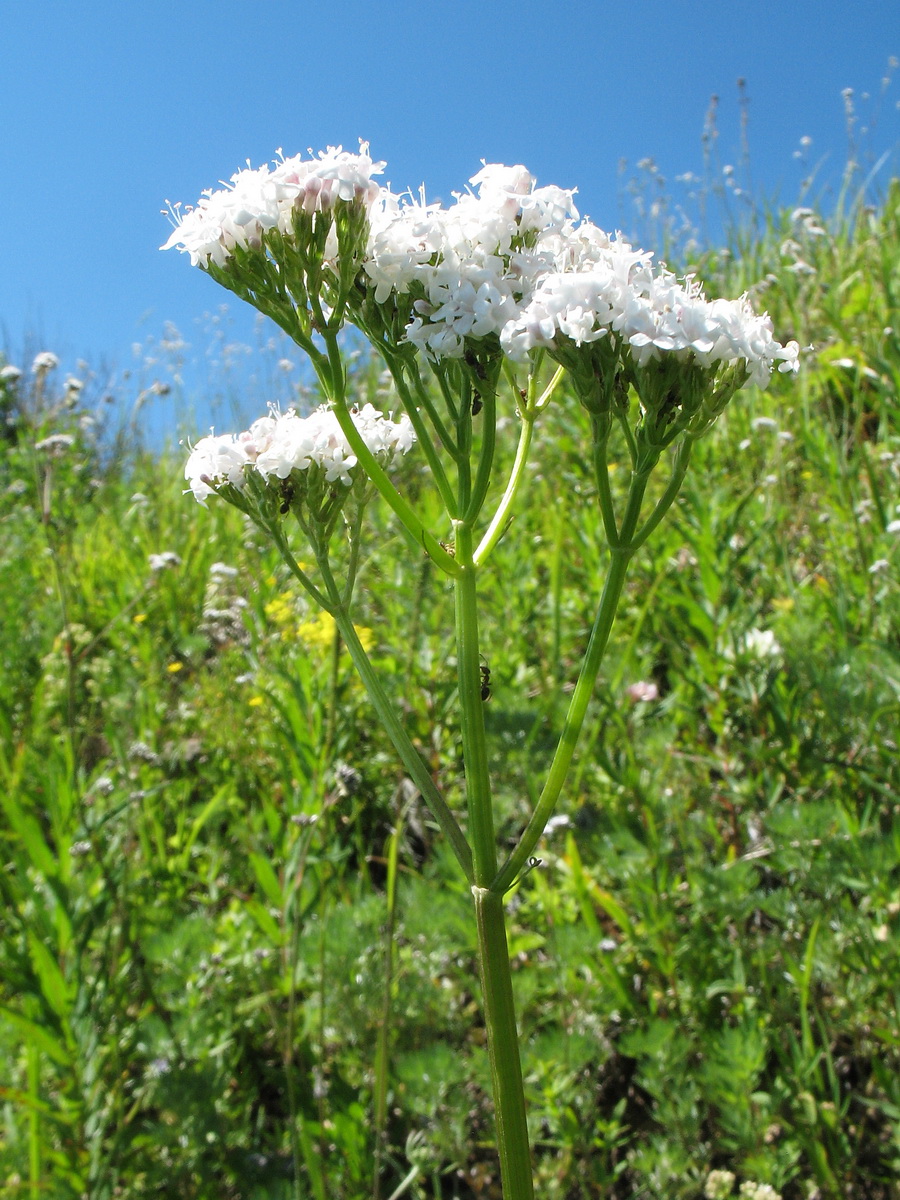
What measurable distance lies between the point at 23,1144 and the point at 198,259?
199 cm

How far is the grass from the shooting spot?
78.0 inches

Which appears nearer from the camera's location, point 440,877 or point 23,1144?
point 23,1144

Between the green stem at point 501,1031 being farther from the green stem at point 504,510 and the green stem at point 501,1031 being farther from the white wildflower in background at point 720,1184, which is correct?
the white wildflower in background at point 720,1184

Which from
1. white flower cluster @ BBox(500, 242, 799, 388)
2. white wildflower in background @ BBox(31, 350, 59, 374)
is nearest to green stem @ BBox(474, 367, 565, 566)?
white flower cluster @ BBox(500, 242, 799, 388)

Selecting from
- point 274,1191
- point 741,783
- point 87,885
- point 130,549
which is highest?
point 130,549

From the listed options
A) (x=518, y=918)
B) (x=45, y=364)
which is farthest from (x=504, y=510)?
(x=45, y=364)

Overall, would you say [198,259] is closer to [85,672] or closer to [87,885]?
[87,885]

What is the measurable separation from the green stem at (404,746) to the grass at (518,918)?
52cm

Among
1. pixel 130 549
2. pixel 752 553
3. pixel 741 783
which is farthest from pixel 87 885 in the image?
pixel 130 549

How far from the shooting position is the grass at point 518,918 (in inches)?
78.0

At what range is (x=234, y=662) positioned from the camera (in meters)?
4.16

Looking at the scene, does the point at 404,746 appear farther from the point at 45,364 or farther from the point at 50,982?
the point at 45,364

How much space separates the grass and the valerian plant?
0.58 meters

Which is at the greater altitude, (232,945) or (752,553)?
(752,553)
